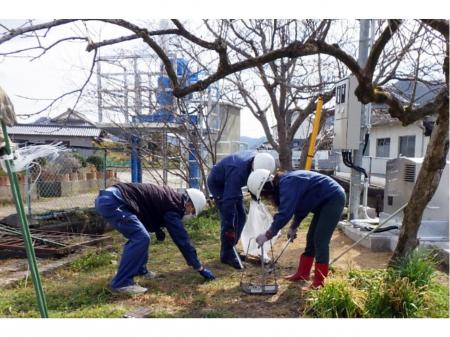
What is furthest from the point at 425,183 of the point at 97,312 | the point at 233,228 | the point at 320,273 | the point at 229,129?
the point at 229,129

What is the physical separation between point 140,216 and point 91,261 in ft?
5.20

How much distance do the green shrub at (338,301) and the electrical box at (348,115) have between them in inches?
139

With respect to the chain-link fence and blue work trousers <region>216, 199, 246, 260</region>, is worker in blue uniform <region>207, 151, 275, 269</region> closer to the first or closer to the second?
blue work trousers <region>216, 199, 246, 260</region>

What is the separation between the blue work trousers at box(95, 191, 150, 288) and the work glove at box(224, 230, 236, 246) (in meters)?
1.39

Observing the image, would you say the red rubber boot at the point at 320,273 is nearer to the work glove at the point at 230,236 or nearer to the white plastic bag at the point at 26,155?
the work glove at the point at 230,236

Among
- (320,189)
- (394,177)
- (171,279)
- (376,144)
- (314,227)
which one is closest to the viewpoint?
(320,189)

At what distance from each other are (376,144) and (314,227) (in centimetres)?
1904

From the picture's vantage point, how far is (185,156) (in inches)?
398

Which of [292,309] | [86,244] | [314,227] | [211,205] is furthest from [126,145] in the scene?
[292,309]

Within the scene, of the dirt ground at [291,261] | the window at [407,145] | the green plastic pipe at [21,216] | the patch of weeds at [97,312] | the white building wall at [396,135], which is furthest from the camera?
the window at [407,145]

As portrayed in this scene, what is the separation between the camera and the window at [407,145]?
18.4 m

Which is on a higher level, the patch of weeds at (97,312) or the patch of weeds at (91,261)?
the patch of weeds at (97,312)

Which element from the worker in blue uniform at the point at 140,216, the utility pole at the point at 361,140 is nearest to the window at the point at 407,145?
the utility pole at the point at 361,140

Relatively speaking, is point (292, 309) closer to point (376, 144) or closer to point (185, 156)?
point (185, 156)
